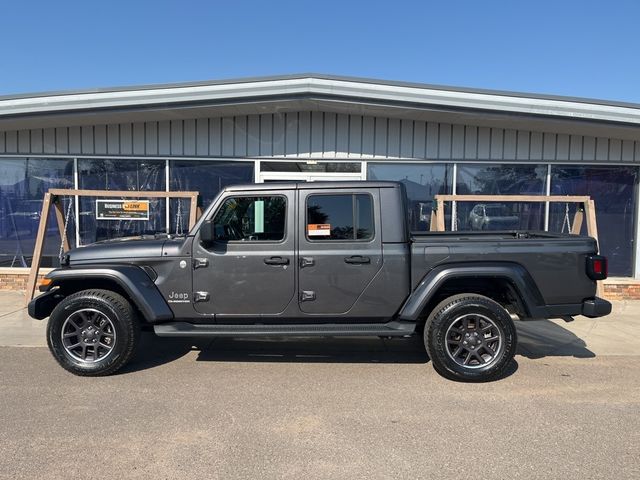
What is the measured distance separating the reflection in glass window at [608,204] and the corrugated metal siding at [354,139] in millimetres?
271

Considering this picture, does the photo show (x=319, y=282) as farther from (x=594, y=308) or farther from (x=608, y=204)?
(x=608, y=204)

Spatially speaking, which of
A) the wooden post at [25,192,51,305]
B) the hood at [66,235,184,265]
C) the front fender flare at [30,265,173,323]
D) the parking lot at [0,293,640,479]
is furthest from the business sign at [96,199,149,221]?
the front fender flare at [30,265,173,323]

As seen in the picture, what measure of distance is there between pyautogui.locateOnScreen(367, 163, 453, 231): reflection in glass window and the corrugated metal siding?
0.21m

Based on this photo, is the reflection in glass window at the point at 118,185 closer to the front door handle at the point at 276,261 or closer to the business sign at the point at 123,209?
the business sign at the point at 123,209

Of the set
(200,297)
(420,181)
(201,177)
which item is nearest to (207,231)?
(200,297)

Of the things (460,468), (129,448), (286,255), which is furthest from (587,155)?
(129,448)

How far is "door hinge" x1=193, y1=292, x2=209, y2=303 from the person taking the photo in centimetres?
450

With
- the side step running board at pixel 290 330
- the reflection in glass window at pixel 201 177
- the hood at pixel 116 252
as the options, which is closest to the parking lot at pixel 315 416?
the side step running board at pixel 290 330

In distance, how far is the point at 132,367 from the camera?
471 cm

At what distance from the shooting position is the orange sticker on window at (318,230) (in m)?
4.52

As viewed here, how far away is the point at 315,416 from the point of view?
3588 millimetres

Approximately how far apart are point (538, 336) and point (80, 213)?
27.3ft

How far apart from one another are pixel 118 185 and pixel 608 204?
9488 mm

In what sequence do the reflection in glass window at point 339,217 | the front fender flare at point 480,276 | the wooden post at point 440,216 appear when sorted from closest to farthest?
the front fender flare at point 480,276
the reflection in glass window at point 339,217
the wooden post at point 440,216
